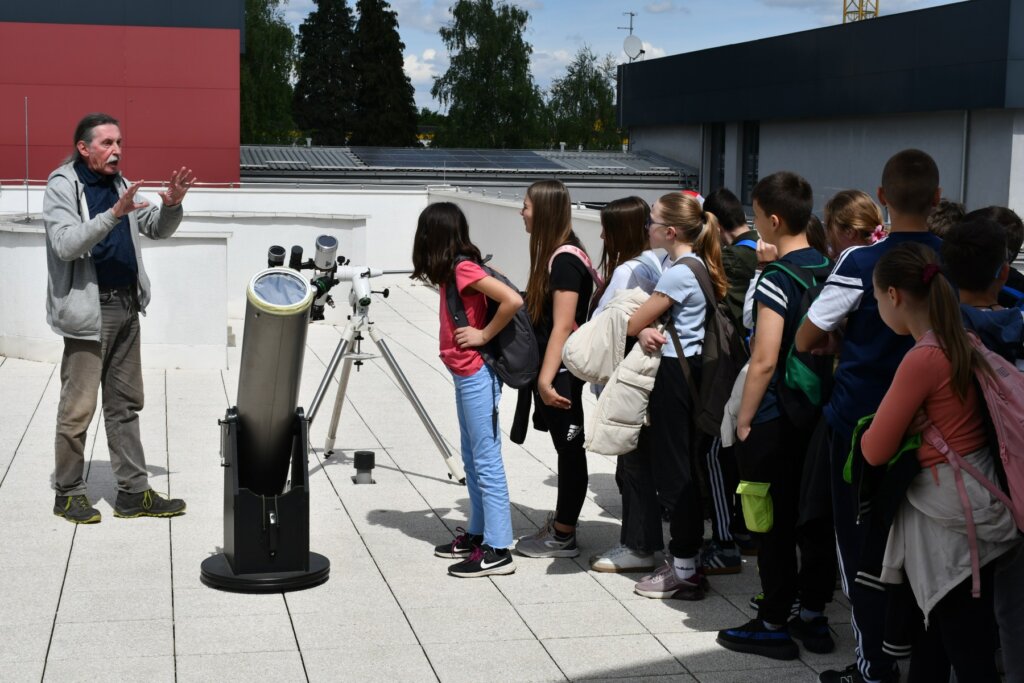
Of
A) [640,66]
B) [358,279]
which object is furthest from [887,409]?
[640,66]

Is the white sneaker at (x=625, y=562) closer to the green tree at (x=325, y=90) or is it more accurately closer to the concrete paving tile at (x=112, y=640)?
the concrete paving tile at (x=112, y=640)

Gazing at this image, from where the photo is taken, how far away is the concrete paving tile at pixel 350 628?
4906 mm

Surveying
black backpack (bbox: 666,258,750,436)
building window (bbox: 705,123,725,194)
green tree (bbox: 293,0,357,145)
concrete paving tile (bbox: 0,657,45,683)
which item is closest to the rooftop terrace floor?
concrete paving tile (bbox: 0,657,45,683)

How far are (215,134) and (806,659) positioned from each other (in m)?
26.2

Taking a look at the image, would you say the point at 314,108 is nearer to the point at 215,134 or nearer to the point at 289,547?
the point at 215,134

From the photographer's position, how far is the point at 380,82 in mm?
73312

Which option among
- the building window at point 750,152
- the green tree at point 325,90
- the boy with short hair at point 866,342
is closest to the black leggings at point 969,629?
the boy with short hair at point 866,342

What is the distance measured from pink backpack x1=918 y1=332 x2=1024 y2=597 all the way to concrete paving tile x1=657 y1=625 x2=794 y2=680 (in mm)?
1146

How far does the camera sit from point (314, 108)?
75312mm

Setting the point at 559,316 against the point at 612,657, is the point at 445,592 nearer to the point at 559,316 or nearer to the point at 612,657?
the point at 612,657

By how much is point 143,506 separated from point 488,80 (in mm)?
63443

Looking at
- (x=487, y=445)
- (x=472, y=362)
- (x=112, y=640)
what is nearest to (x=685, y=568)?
(x=487, y=445)

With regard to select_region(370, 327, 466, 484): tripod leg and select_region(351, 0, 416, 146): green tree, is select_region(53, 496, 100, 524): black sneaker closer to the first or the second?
select_region(370, 327, 466, 484): tripod leg

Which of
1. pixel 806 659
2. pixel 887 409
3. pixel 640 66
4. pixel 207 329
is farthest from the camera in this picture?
pixel 640 66
